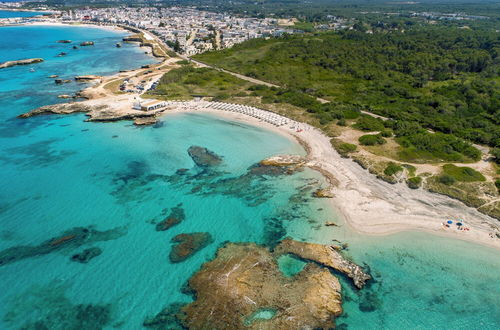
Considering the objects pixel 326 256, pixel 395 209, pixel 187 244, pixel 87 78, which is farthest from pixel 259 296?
pixel 87 78

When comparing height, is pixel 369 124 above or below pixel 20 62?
below

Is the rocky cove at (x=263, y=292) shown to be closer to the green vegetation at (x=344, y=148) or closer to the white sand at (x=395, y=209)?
the white sand at (x=395, y=209)

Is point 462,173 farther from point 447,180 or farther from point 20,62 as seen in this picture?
point 20,62

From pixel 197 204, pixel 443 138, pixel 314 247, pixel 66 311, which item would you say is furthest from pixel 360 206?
pixel 66 311

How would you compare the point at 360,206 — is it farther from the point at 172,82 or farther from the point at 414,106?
the point at 172,82

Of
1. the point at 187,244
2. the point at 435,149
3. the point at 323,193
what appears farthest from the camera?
the point at 435,149

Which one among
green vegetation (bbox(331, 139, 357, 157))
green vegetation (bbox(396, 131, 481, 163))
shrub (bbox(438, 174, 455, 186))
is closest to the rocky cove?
shrub (bbox(438, 174, 455, 186))

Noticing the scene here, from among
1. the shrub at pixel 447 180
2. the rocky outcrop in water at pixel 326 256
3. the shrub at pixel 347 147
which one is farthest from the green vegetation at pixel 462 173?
the rocky outcrop in water at pixel 326 256

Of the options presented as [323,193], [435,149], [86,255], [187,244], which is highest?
[435,149]
